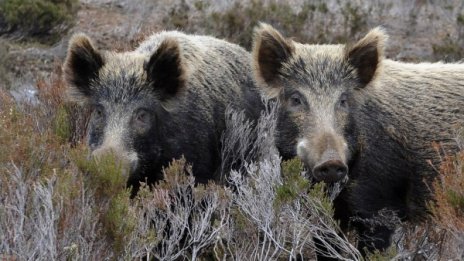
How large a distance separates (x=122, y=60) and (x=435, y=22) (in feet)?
35.3

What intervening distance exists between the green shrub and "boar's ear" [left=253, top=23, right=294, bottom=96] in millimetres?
8546

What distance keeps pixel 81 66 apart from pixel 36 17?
8.17m

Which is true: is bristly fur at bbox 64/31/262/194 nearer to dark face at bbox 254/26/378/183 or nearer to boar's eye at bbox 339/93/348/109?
dark face at bbox 254/26/378/183

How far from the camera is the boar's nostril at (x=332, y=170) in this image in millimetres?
4898

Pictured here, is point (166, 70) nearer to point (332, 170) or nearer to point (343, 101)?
point (343, 101)

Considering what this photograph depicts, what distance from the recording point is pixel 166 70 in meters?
6.42

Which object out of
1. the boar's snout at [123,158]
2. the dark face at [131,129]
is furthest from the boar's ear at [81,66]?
the boar's snout at [123,158]

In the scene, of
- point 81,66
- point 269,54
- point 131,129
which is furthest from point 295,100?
point 81,66

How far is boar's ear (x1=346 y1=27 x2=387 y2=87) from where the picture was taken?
6.14 meters

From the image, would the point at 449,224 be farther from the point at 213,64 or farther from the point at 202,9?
the point at 202,9

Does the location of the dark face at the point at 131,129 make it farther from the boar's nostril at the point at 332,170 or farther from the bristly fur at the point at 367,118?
the boar's nostril at the point at 332,170

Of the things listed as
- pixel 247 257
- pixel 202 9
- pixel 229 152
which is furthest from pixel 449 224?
pixel 202 9

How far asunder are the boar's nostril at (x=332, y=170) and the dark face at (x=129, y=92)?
157 centimetres

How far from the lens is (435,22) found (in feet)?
52.0
